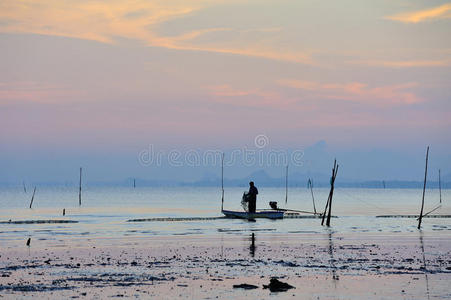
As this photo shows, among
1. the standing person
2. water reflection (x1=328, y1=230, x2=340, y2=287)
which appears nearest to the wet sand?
water reflection (x1=328, y1=230, x2=340, y2=287)

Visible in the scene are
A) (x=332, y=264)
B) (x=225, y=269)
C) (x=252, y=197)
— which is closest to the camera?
(x=225, y=269)

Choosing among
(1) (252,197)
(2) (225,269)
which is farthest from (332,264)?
(1) (252,197)

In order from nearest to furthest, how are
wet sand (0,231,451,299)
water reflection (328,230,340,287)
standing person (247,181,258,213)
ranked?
wet sand (0,231,451,299) < water reflection (328,230,340,287) < standing person (247,181,258,213)

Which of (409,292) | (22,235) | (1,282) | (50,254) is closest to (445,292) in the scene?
(409,292)

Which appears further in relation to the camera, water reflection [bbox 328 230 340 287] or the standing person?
the standing person

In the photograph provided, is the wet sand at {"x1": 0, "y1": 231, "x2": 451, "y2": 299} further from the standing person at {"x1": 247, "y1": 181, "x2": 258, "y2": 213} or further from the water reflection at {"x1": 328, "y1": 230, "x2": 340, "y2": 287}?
the standing person at {"x1": 247, "y1": 181, "x2": 258, "y2": 213}

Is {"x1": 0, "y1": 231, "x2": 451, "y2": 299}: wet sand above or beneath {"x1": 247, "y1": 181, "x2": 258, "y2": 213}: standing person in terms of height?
beneath

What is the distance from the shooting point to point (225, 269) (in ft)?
87.1

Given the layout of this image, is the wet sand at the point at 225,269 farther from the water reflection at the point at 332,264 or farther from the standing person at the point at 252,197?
the standing person at the point at 252,197

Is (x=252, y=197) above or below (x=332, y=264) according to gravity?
above

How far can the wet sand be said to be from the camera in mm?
21266

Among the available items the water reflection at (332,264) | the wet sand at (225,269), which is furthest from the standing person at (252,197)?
the water reflection at (332,264)

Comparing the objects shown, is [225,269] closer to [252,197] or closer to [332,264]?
[332,264]

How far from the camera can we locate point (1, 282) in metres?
22.8
